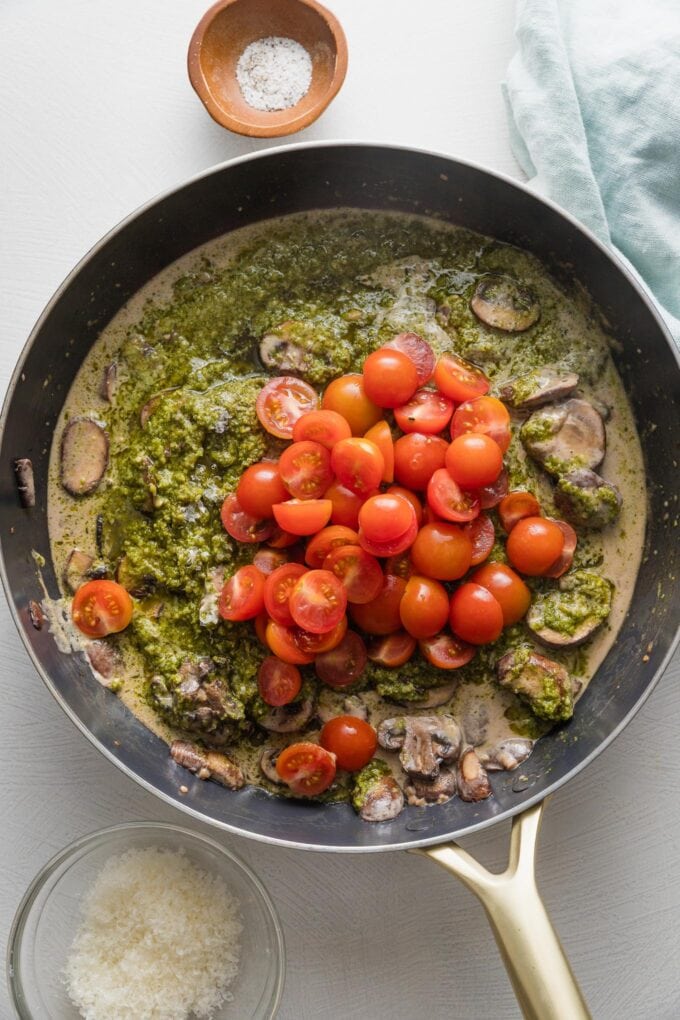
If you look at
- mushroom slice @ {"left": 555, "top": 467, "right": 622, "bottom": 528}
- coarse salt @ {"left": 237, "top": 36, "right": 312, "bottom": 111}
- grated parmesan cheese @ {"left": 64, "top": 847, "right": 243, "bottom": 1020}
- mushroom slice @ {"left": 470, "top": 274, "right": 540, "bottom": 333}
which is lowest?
grated parmesan cheese @ {"left": 64, "top": 847, "right": 243, "bottom": 1020}

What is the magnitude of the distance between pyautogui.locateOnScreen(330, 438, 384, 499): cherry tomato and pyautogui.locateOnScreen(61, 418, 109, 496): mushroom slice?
0.78m

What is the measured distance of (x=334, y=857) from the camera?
112 inches

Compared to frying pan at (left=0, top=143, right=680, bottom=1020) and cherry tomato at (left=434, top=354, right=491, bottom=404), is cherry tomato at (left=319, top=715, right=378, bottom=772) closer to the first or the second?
frying pan at (left=0, top=143, right=680, bottom=1020)

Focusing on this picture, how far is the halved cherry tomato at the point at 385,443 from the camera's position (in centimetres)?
271

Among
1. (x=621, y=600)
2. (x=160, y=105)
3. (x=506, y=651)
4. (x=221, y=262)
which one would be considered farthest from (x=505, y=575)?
(x=160, y=105)

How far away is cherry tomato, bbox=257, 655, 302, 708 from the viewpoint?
2.72 metres

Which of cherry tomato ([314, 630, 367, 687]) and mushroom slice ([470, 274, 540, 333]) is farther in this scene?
mushroom slice ([470, 274, 540, 333])

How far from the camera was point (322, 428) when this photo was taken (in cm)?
266

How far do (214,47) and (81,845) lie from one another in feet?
8.14

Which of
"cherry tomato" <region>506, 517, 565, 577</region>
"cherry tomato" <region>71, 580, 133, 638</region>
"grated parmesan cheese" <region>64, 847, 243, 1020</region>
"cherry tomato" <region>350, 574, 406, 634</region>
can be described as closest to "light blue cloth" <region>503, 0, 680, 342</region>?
"cherry tomato" <region>506, 517, 565, 577</region>

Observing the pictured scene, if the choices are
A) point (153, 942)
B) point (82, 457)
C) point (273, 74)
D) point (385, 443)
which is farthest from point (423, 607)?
point (273, 74)

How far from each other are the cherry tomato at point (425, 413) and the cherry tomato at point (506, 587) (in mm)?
459

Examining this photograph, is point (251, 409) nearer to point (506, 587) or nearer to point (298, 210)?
point (298, 210)

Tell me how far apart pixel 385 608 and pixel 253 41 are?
6.06ft
